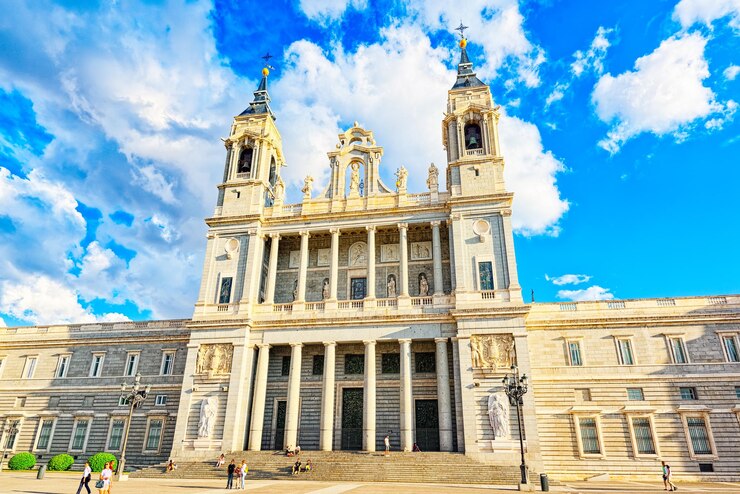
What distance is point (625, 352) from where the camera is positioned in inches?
1264

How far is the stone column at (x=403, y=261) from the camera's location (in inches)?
1341

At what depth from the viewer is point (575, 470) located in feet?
98.2

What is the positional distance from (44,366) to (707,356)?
4975 centimetres

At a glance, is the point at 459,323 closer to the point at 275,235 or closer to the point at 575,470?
the point at 575,470

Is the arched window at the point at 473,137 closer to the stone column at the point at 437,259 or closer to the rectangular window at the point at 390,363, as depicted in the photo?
the stone column at the point at 437,259

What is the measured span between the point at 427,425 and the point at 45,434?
2975 centimetres

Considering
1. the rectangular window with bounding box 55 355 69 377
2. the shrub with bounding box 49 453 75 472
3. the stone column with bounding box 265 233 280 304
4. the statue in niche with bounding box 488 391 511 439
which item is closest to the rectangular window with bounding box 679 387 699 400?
the statue in niche with bounding box 488 391 511 439

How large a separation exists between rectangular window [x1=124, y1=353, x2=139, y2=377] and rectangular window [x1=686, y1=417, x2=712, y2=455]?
39.5 meters

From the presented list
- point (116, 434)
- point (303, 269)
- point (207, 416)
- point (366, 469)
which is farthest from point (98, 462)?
point (303, 269)

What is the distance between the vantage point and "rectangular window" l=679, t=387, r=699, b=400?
30.3m

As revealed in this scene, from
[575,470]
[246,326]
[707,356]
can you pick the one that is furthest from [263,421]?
[707,356]

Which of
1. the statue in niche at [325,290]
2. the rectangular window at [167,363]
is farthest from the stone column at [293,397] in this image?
the rectangular window at [167,363]

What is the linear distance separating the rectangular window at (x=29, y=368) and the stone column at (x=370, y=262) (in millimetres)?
28860

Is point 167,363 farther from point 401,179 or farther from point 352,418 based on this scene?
point 401,179
